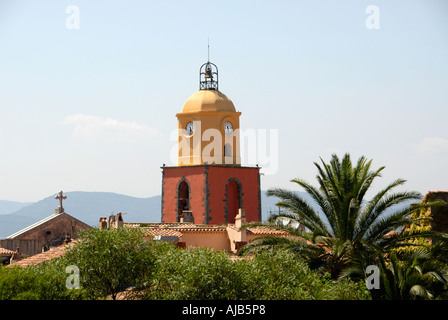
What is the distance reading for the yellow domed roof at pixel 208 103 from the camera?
156 feet

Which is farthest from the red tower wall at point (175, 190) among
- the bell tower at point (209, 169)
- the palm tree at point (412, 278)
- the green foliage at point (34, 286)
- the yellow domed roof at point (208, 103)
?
the green foliage at point (34, 286)

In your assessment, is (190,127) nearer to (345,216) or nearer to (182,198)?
(182,198)

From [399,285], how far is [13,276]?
10.9 meters

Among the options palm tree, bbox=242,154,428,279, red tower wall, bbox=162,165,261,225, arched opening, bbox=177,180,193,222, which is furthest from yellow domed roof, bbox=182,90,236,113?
palm tree, bbox=242,154,428,279

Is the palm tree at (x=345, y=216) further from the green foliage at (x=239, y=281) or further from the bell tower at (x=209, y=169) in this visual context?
the bell tower at (x=209, y=169)

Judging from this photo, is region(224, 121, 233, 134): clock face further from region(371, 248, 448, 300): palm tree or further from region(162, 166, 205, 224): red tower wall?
region(371, 248, 448, 300): palm tree

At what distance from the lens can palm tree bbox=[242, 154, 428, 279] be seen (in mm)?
25656

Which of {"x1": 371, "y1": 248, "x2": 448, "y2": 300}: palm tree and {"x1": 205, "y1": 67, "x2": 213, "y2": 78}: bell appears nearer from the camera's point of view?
{"x1": 371, "y1": 248, "x2": 448, "y2": 300}: palm tree

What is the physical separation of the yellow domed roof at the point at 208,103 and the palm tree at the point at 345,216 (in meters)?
21.3

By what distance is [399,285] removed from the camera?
23156 millimetres

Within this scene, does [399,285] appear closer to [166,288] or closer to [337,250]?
[337,250]

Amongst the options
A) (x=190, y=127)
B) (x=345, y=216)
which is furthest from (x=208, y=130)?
(x=345, y=216)

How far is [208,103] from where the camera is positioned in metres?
47.8
